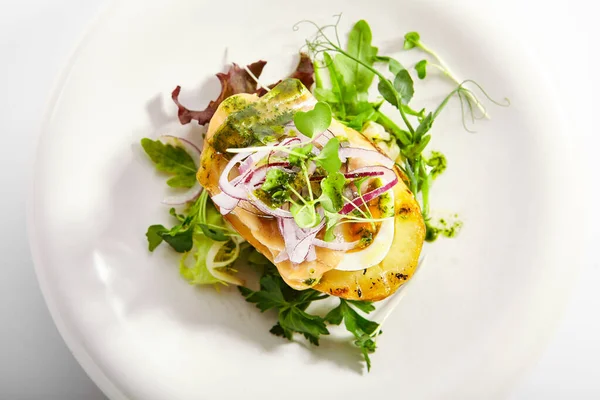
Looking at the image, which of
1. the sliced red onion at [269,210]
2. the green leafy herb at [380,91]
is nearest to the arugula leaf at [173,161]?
the sliced red onion at [269,210]

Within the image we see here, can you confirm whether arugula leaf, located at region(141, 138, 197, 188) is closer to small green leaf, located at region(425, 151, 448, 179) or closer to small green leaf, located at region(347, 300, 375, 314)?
small green leaf, located at region(347, 300, 375, 314)

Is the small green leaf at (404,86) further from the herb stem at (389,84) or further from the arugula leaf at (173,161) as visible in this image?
the arugula leaf at (173,161)

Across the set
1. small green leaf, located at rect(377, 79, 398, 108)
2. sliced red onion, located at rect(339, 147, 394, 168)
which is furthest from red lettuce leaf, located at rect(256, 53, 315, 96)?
sliced red onion, located at rect(339, 147, 394, 168)

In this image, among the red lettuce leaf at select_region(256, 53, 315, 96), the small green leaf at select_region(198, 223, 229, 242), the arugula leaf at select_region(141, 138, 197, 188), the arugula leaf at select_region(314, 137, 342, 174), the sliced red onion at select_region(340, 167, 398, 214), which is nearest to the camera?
the arugula leaf at select_region(314, 137, 342, 174)

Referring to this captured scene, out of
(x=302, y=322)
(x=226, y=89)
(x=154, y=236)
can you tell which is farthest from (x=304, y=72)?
(x=302, y=322)

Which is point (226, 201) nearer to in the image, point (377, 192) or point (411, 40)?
point (377, 192)

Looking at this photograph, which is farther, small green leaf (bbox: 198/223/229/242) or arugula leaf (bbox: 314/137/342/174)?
small green leaf (bbox: 198/223/229/242)

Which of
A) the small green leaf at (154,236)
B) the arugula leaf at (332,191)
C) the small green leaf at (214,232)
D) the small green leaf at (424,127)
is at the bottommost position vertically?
the small green leaf at (154,236)
